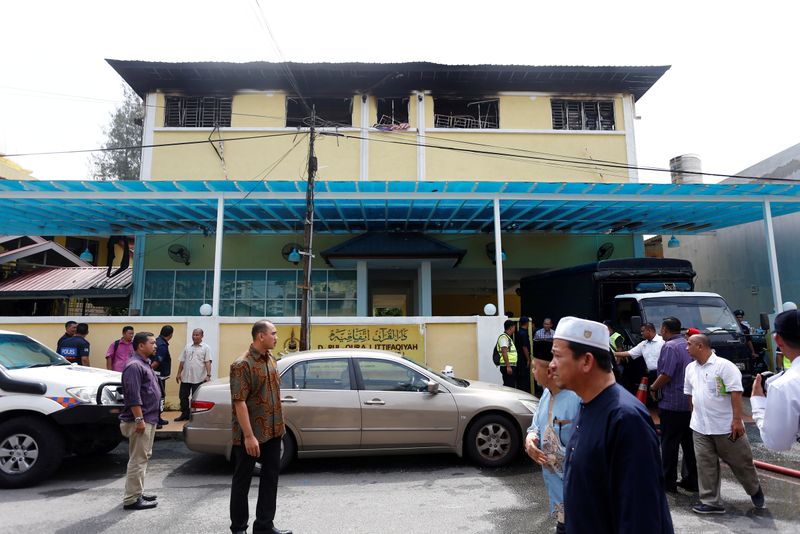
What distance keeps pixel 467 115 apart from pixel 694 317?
9147 millimetres

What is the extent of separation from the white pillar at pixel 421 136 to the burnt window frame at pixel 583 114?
4076mm

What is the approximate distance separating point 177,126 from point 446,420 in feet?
43.0

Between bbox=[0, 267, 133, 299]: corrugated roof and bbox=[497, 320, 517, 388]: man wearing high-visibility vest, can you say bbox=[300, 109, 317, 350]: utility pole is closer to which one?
bbox=[497, 320, 517, 388]: man wearing high-visibility vest

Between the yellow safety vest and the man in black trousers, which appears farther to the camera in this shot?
the yellow safety vest

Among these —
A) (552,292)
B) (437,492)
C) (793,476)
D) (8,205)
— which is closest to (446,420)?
(437,492)

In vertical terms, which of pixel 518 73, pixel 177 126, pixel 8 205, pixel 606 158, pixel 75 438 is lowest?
pixel 75 438

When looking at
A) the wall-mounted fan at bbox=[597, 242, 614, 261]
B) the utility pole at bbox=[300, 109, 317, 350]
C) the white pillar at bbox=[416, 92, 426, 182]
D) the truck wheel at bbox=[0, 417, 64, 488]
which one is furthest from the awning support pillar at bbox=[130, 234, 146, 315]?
the wall-mounted fan at bbox=[597, 242, 614, 261]

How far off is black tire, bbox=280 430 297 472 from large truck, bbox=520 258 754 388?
642 cm

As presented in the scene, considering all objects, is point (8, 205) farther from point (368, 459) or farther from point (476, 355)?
point (476, 355)

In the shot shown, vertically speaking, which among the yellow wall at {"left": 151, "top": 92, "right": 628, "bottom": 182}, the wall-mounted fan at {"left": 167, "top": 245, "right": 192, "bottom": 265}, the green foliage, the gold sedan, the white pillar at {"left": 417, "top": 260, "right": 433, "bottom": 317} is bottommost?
the gold sedan

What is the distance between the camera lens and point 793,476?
5.70 m

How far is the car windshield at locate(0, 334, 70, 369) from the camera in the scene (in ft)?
19.9

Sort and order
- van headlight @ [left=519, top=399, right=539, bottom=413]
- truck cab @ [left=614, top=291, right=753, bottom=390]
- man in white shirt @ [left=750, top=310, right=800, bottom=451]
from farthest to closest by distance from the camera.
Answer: truck cab @ [left=614, top=291, right=753, bottom=390] < van headlight @ [left=519, top=399, right=539, bottom=413] < man in white shirt @ [left=750, top=310, right=800, bottom=451]

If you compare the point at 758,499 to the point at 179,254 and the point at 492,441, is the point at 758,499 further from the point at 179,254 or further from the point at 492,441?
the point at 179,254
